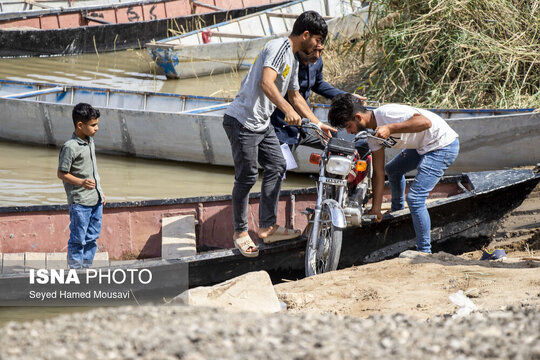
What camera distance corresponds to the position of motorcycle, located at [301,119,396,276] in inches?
201

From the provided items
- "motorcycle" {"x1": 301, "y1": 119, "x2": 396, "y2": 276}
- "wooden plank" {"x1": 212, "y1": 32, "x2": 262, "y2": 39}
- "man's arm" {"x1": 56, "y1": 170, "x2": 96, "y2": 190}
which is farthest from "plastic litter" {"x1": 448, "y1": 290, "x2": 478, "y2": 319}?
"wooden plank" {"x1": 212, "y1": 32, "x2": 262, "y2": 39}

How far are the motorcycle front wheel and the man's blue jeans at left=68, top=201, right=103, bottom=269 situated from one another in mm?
1875

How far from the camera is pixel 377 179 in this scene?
551 cm

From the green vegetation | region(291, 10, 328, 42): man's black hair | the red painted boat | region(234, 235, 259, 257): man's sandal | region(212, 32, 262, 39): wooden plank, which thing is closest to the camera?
region(291, 10, 328, 42): man's black hair

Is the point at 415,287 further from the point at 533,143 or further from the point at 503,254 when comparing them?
the point at 533,143

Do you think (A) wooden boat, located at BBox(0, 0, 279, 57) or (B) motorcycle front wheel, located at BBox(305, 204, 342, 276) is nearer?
(B) motorcycle front wheel, located at BBox(305, 204, 342, 276)

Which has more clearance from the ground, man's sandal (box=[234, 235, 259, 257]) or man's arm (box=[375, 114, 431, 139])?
man's arm (box=[375, 114, 431, 139])

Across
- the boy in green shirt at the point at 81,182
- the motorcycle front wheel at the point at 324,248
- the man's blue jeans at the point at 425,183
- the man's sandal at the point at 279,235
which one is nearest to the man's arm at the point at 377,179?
the man's blue jeans at the point at 425,183

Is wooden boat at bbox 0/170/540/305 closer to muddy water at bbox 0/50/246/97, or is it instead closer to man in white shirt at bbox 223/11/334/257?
man in white shirt at bbox 223/11/334/257

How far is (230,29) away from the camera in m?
16.2

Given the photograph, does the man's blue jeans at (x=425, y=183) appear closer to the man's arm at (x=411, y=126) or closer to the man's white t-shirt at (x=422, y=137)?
the man's white t-shirt at (x=422, y=137)

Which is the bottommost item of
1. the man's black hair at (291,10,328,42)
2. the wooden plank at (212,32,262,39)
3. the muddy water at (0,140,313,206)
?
the muddy water at (0,140,313,206)

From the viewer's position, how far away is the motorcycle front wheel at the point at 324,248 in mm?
5176

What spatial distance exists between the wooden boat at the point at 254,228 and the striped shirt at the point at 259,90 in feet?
3.96
